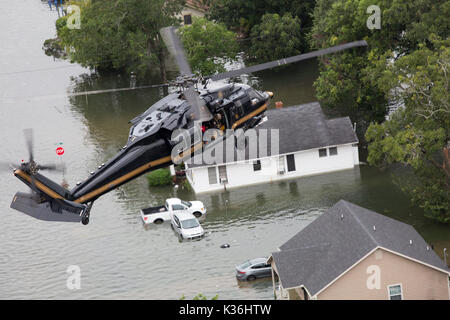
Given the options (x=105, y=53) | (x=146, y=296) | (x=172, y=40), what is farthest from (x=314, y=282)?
(x=105, y=53)

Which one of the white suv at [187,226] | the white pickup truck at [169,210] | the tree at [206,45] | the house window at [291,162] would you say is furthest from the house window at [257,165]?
the tree at [206,45]

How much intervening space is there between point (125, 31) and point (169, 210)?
32.9 m

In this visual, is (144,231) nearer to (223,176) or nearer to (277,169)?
(223,176)

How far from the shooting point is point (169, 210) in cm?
5684

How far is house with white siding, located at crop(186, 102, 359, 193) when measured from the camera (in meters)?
61.3

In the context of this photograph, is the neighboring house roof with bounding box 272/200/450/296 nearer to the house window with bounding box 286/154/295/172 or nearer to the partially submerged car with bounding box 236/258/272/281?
the partially submerged car with bounding box 236/258/272/281

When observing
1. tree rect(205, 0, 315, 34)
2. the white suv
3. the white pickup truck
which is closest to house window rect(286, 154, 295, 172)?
the white pickup truck

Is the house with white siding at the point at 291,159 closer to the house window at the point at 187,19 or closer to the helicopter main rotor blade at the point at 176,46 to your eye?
the helicopter main rotor blade at the point at 176,46

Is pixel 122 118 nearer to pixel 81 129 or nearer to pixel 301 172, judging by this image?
pixel 81 129

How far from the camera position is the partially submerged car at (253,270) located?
4722 cm

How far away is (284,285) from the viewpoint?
42969mm

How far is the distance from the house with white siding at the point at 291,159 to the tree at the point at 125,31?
24.7 metres

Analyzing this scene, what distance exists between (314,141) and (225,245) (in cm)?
1400

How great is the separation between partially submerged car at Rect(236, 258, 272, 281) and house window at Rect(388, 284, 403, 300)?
25.3 ft
